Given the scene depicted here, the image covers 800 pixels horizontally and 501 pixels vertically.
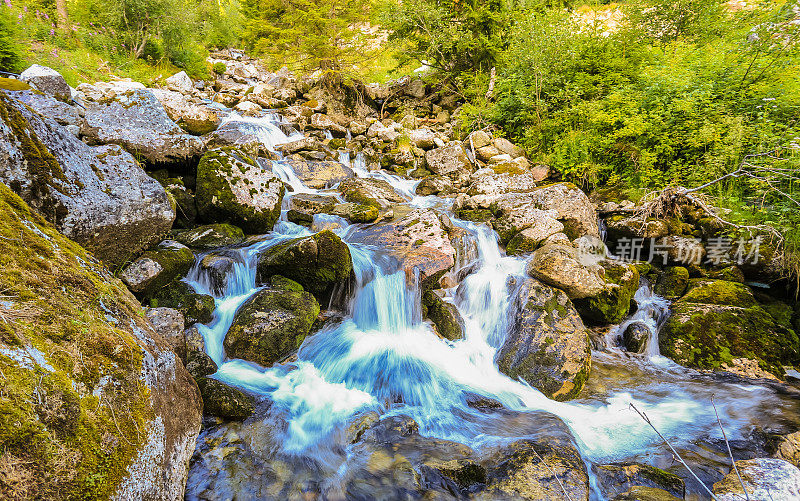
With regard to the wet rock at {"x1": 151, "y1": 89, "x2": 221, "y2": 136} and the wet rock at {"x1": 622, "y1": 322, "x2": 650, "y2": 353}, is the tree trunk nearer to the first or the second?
the wet rock at {"x1": 151, "y1": 89, "x2": 221, "y2": 136}

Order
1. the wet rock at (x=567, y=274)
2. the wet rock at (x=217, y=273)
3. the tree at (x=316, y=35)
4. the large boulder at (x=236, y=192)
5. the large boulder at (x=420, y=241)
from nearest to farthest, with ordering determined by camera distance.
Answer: the wet rock at (x=217, y=273) < the wet rock at (x=567, y=274) < the large boulder at (x=420, y=241) < the large boulder at (x=236, y=192) < the tree at (x=316, y=35)

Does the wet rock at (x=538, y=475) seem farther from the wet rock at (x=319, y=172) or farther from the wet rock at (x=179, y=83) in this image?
the wet rock at (x=179, y=83)

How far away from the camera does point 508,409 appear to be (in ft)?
15.2

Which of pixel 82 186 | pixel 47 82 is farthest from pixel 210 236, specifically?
pixel 47 82

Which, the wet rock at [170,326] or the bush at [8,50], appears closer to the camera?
the wet rock at [170,326]

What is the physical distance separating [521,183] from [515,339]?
5.49 m

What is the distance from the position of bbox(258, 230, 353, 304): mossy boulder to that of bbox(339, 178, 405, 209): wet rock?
3.23 m

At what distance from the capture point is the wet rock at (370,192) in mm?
8930

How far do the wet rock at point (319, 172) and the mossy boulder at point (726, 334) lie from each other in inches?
339

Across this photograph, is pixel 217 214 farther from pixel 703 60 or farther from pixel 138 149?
pixel 703 60

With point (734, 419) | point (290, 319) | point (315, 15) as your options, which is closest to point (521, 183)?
point (734, 419)

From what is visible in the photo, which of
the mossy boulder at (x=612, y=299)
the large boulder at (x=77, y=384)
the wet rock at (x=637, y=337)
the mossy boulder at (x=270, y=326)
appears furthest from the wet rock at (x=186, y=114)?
the wet rock at (x=637, y=337)

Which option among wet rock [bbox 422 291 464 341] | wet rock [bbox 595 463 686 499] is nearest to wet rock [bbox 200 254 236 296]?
wet rock [bbox 422 291 464 341]

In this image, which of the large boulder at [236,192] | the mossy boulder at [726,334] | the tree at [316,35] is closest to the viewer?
the mossy boulder at [726,334]
